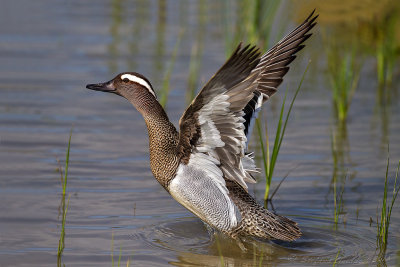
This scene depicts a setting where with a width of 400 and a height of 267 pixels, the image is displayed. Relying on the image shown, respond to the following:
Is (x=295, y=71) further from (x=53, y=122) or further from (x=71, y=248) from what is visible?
(x=71, y=248)

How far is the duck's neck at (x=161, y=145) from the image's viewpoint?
5.40 m

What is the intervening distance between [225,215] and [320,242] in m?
0.75

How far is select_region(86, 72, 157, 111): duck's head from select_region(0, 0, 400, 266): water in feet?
3.07

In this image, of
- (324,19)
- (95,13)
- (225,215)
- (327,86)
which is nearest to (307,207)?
(225,215)

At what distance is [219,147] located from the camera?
17.1 feet

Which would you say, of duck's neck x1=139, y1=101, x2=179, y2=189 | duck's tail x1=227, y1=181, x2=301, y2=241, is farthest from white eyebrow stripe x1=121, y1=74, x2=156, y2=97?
duck's tail x1=227, y1=181, x2=301, y2=241

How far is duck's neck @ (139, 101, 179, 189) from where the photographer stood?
540 cm

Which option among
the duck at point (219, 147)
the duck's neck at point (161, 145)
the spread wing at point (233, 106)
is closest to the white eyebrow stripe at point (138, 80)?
the duck at point (219, 147)

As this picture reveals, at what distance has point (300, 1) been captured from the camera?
43.0 ft

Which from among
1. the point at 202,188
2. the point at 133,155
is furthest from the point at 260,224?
the point at 133,155

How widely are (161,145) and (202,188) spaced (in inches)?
16.8

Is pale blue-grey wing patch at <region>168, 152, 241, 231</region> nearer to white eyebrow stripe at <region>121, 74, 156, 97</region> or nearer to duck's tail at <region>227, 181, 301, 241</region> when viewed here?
duck's tail at <region>227, 181, 301, 241</region>

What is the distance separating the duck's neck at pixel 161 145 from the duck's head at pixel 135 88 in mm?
50

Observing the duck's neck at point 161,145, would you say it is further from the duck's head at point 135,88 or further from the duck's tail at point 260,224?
the duck's tail at point 260,224
